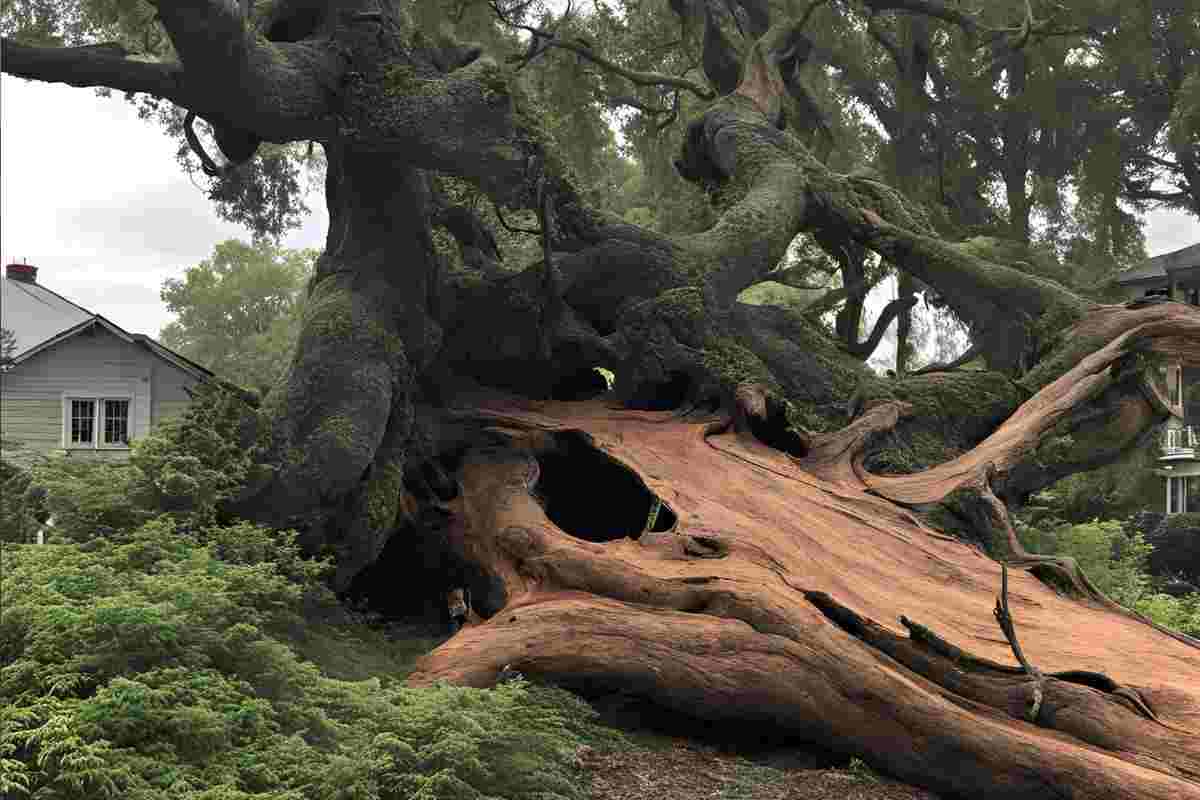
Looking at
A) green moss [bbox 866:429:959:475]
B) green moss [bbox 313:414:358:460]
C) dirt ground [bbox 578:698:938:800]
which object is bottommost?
dirt ground [bbox 578:698:938:800]

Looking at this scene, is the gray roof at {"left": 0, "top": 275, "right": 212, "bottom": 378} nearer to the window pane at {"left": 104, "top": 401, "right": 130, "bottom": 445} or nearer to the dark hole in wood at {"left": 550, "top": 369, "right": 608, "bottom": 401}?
the window pane at {"left": 104, "top": 401, "right": 130, "bottom": 445}

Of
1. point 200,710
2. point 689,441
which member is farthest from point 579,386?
point 200,710

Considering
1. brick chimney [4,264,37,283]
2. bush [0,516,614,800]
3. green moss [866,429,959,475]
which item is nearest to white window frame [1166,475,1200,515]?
green moss [866,429,959,475]

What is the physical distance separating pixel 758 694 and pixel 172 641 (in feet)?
11.9

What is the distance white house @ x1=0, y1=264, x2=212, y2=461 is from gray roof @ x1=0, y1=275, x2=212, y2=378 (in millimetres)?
63

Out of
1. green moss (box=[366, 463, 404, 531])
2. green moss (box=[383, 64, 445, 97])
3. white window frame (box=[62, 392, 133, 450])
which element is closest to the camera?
green moss (box=[366, 463, 404, 531])

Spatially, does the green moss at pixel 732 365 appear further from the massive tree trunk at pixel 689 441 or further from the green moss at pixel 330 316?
the green moss at pixel 330 316

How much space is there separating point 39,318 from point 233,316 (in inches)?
993

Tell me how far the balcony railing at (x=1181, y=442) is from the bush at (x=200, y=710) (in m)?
24.5

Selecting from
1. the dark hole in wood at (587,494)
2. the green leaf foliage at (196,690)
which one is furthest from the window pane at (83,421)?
the dark hole in wood at (587,494)

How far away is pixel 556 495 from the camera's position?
37.9 ft

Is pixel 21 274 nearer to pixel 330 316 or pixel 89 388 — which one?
pixel 330 316

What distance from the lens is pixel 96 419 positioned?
1384 centimetres

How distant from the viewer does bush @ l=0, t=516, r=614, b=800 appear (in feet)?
16.1
